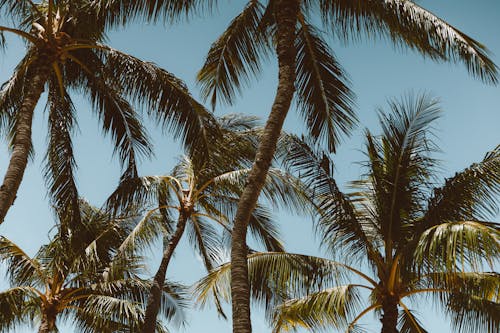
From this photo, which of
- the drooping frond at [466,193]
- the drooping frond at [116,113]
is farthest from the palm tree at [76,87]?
the drooping frond at [466,193]

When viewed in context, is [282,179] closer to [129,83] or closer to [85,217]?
[129,83]

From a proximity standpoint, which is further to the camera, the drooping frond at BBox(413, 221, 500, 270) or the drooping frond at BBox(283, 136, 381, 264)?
the drooping frond at BBox(283, 136, 381, 264)

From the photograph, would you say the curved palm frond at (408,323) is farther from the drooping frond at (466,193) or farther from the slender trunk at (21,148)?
the slender trunk at (21,148)

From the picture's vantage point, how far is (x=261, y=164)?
7938 millimetres

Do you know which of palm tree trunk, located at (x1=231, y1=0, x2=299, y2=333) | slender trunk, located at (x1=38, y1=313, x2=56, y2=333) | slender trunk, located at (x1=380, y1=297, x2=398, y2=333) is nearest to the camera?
palm tree trunk, located at (x1=231, y1=0, x2=299, y2=333)

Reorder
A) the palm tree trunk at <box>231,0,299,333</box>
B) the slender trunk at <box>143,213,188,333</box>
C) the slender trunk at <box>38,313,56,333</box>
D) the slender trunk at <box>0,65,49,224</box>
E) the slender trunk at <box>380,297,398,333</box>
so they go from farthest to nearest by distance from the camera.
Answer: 1. the slender trunk at <box>38,313,56,333</box>
2. the slender trunk at <box>143,213,188,333</box>
3. the slender trunk at <box>380,297,398,333</box>
4. the slender trunk at <box>0,65,49,224</box>
5. the palm tree trunk at <box>231,0,299,333</box>

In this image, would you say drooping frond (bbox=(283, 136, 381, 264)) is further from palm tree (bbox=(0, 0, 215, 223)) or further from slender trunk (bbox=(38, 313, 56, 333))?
slender trunk (bbox=(38, 313, 56, 333))

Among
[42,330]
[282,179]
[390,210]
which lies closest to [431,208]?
[390,210]

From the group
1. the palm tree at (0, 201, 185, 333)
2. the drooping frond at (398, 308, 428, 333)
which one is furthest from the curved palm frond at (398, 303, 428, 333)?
the palm tree at (0, 201, 185, 333)

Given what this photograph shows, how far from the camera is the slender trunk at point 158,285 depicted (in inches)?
495

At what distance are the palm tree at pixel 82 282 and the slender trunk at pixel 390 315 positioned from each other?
4.85 metres

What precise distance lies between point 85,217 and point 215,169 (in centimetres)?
348

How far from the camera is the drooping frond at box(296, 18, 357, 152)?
35.4ft

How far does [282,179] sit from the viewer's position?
12875mm
